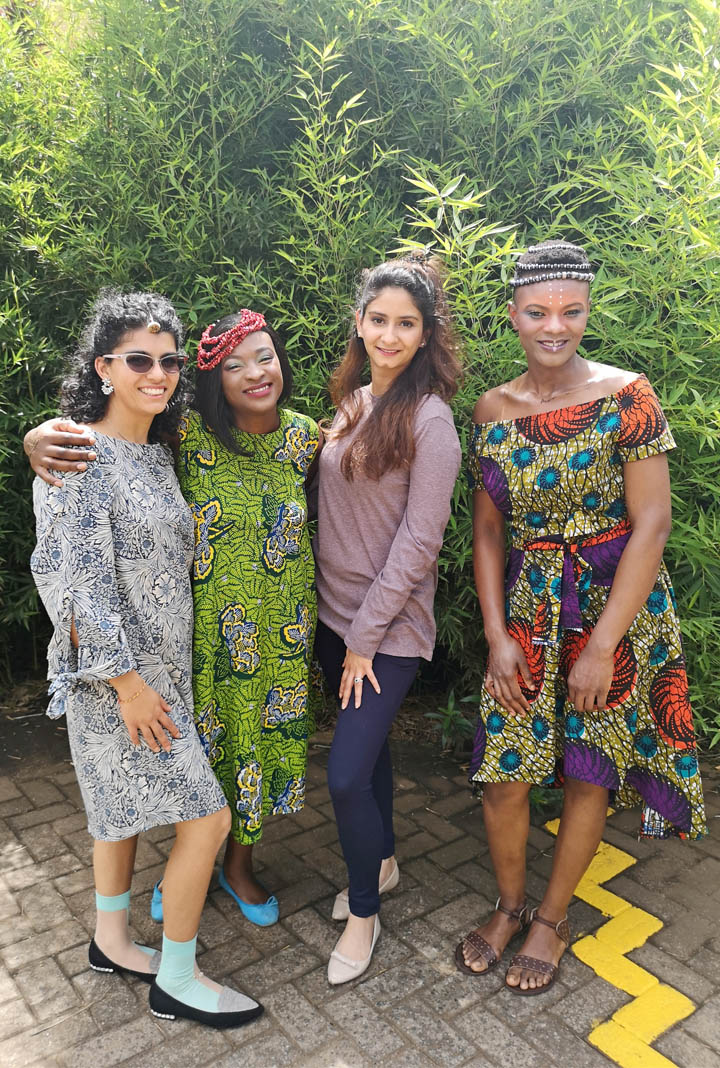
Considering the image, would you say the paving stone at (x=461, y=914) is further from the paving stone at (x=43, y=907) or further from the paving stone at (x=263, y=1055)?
the paving stone at (x=43, y=907)

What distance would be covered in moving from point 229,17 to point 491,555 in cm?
238

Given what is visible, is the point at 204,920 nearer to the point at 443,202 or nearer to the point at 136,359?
the point at 136,359

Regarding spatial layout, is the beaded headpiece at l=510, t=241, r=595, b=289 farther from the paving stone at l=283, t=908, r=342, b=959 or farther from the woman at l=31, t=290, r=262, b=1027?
the paving stone at l=283, t=908, r=342, b=959

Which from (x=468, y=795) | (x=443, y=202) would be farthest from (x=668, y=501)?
(x=468, y=795)

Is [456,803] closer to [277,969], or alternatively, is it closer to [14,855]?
[277,969]

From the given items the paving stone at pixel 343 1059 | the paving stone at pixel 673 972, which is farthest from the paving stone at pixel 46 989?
the paving stone at pixel 673 972

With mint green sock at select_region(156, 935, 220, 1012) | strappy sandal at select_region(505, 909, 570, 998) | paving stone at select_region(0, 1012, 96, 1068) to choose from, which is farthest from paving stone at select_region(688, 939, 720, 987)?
paving stone at select_region(0, 1012, 96, 1068)

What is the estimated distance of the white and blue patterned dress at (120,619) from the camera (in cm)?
194

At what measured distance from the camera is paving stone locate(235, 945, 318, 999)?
2.34m

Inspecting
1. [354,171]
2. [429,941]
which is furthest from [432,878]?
[354,171]

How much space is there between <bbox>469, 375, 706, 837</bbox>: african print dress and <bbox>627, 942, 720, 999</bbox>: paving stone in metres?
0.42

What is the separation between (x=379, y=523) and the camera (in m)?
2.28

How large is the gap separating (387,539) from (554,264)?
2.76ft

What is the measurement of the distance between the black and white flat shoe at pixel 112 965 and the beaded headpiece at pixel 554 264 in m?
2.15
